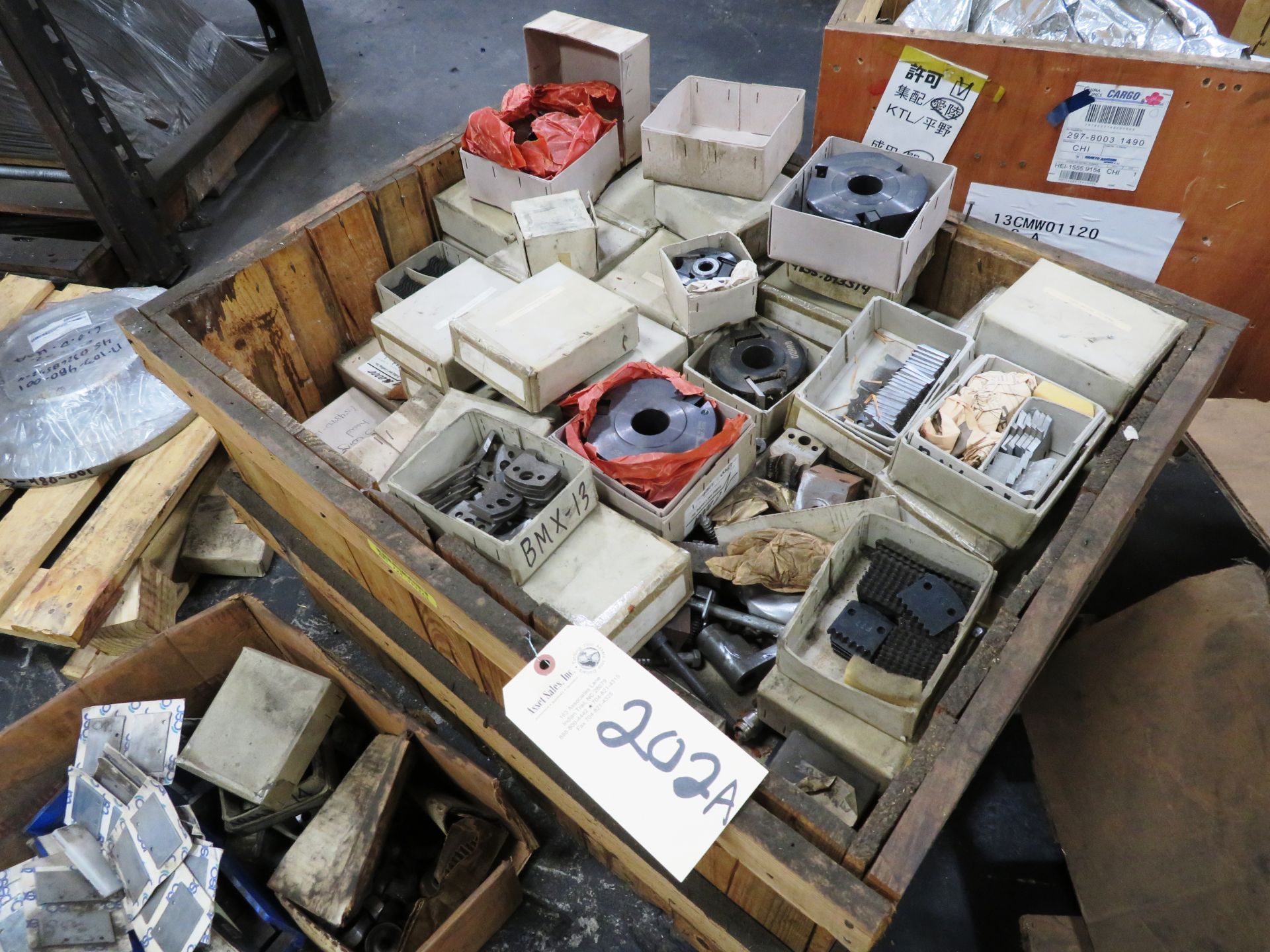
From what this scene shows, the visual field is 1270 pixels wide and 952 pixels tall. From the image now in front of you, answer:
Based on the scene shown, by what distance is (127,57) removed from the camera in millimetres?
3527

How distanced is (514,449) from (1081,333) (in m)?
1.15

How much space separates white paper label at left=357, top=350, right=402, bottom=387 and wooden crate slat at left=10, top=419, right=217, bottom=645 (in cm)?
71

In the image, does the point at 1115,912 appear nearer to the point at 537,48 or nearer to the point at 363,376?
the point at 363,376

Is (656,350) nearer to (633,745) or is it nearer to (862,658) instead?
(862,658)

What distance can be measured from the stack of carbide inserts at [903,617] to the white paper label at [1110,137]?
4.56 feet

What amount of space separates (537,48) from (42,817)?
2295 mm

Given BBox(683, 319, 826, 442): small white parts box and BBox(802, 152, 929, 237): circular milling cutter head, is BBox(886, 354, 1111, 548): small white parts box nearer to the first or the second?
BBox(683, 319, 826, 442): small white parts box

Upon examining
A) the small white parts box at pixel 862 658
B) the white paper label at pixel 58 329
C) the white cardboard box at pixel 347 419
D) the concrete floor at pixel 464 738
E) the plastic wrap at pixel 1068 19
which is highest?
the plastic wrap at pixel 1068 19

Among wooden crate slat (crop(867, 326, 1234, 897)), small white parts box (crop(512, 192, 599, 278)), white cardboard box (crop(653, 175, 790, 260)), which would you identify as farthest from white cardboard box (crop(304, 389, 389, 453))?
wooden crate slat (crop(867, 326, 1234, 897))

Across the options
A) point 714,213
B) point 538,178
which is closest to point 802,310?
point 714,213

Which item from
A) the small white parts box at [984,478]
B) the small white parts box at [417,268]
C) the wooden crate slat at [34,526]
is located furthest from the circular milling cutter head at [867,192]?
the wooden crate slat at [34,526]

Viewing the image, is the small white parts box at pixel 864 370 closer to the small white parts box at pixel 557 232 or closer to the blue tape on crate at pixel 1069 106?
the small white parts box at pixel 557 232

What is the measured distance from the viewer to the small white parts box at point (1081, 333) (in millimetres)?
1601

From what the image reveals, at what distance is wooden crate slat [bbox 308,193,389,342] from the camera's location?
2.07 m
